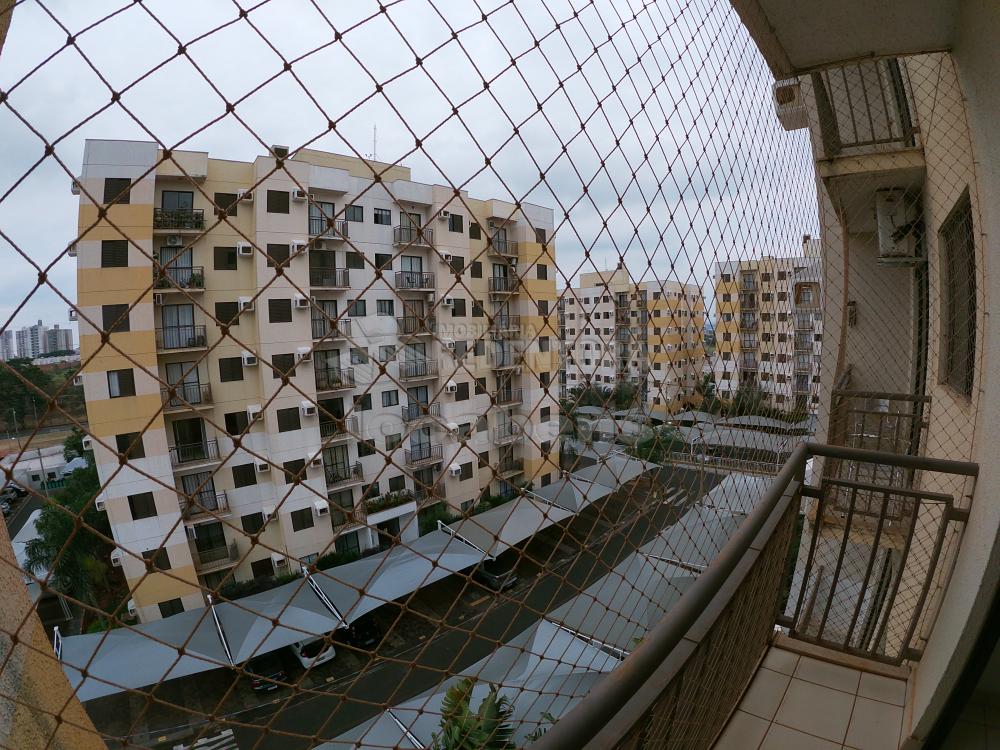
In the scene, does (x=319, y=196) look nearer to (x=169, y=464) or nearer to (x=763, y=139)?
(x=169, y=464)

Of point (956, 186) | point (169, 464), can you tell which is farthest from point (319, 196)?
point (956, 186)

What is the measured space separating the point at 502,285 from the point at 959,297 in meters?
2.00

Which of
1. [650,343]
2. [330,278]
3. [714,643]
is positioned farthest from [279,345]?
[650,343]

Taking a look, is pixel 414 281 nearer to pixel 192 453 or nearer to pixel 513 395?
pixel 513 395

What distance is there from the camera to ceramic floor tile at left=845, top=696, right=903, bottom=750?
0.89m

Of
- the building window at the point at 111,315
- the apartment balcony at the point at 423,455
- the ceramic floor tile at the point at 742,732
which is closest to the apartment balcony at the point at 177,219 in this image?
the building window at the point at 111,315

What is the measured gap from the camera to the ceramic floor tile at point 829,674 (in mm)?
1020

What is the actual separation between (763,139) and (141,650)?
2.31 metres

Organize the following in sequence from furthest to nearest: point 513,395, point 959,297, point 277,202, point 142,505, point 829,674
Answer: point 959,297
point 513,395
point 829,674
point 142,505
point 277,202

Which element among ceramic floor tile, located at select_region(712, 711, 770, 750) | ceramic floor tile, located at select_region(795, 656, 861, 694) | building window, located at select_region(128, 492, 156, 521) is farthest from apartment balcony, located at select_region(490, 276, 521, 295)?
ceramic floor tile, located at select_region(795, 656, 861, 694)

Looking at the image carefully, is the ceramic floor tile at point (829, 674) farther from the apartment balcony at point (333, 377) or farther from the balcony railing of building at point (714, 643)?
the apartment balcony at point (333, 377)

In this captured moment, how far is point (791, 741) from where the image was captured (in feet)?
2.95

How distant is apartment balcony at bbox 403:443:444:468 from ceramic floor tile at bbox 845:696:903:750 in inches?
40.7

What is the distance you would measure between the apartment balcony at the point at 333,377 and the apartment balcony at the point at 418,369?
108 mm
